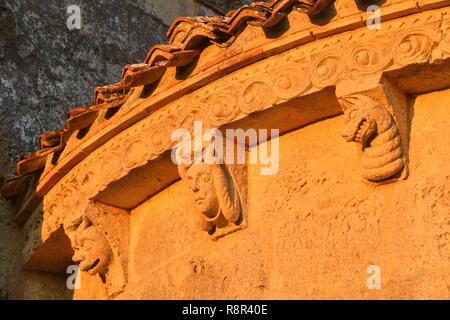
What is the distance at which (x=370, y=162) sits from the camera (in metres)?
3.88

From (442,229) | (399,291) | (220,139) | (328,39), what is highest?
(328,39)

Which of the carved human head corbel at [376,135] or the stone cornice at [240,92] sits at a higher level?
the stone cornice at [240,92]

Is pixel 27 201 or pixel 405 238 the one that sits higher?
pixel 27 201

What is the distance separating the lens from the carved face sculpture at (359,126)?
3.84 meters

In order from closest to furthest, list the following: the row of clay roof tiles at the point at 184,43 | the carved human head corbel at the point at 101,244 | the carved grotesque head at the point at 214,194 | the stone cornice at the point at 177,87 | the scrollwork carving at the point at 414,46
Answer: the scrollwork carving at the point at 414,46 → the stone cornice at the point at 177,87 → the row of clay roof tiles at the point at 184,43 → the carved grotesque head at the point at 214,194 → the carved human head corbel at the point at 101,244

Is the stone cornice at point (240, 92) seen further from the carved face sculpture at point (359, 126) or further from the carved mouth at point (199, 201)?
the carved mouth at point (199, 201)

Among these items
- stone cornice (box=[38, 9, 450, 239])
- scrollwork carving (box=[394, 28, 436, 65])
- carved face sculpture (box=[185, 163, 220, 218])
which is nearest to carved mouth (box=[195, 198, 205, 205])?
carved face sculpture (box=[185, 163, 220, 218])

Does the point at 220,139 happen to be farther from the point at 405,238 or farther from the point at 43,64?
the point at 43,64

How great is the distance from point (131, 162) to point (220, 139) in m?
0.55

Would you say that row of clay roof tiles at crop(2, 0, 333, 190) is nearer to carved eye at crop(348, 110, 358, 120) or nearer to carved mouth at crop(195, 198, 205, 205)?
carved eye at crop(348, 110, 358, 120)

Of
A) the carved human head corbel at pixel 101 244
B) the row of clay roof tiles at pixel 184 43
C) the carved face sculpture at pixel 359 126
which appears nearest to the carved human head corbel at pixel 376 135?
the carved face sculpture at pixel 359 126

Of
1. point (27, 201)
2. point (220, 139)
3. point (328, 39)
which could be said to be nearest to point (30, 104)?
point (27, 201)

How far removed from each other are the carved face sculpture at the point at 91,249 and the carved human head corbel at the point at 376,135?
1.51 m

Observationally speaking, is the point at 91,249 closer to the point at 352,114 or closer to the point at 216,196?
the point at 216,196
